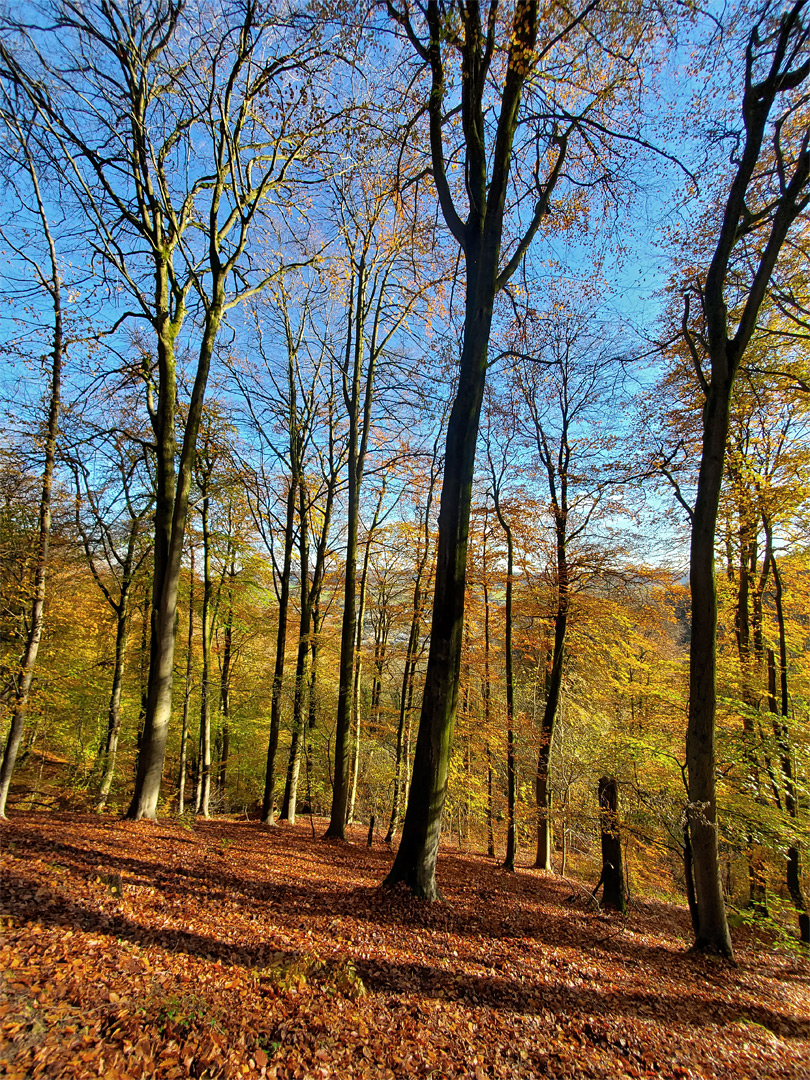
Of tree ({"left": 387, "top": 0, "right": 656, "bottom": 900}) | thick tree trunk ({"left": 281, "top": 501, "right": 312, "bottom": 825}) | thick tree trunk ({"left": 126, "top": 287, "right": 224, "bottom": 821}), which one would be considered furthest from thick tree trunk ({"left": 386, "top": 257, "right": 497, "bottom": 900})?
thick tree trunk ({"left": 281, "top": 501, "right": 312, "bottom": 825})

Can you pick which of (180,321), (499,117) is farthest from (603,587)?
(180,321)

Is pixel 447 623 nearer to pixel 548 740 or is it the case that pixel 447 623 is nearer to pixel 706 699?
pixel 706 699

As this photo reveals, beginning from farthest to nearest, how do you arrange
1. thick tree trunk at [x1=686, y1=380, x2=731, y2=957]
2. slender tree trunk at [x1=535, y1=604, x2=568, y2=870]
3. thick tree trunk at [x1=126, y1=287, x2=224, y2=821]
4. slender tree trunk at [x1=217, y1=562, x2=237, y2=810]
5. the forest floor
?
1. slender tree trunk at [x1=217, y1=562, x2=237, y2=810]
2. slender tree trunk at [x1=535, y1=604, x2=568, y2=870]
3. thick tree trunk at [x1=126, y1=287, x2=224, y2=821]
4. thick tree trunk at [x1=686, y1=380, x2=731, y2=957]
5. the forest floor

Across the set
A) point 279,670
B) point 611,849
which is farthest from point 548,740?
point 279,670

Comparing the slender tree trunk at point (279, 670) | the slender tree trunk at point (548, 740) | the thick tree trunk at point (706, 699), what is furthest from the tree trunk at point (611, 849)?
the slender tree trunk at point (279, 670)

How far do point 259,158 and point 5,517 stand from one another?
902 cm

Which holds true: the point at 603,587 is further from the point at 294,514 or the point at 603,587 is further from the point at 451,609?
the point at 294,514

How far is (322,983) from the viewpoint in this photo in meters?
3.21

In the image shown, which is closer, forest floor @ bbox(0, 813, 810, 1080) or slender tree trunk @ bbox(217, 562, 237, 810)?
forest floor @ bbox(0, 813, 810, 1080)

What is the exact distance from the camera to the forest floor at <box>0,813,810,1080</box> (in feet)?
7.84

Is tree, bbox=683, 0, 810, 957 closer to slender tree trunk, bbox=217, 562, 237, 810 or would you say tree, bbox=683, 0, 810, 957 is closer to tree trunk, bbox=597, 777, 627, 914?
tree trunk, bbox=597, 777, 627, 914

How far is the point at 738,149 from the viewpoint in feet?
22.5

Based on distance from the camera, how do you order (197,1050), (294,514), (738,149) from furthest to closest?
(294,514)
(738,149)
(197,1050)

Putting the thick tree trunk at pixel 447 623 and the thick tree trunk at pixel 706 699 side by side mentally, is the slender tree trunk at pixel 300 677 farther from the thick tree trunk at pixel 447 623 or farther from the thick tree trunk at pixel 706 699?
the thick tree trunk at pixel 706 699
